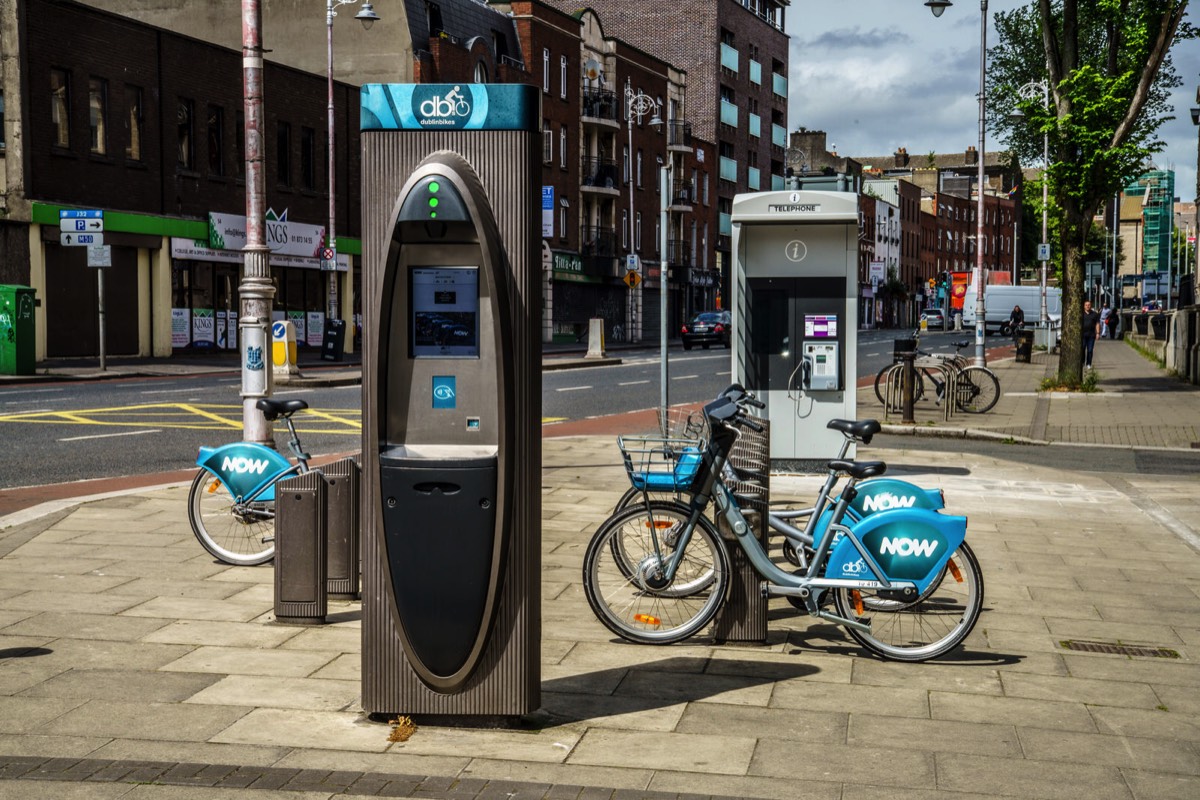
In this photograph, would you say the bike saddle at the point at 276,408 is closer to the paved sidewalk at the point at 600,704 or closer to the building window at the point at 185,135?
the paved sidewalk at the point at 600,704

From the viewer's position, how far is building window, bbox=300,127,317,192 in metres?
45.4

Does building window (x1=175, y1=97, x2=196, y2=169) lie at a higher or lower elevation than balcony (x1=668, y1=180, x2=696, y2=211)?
lower

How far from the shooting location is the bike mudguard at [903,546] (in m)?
6.45

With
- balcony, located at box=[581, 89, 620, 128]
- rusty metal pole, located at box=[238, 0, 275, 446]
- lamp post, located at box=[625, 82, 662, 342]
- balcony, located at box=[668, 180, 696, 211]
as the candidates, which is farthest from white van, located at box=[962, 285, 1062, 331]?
rusty metal pole, located at box=[238, 0, 275, 446]

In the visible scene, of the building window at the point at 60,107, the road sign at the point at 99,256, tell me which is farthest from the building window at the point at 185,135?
the road sign at the point at 99,256

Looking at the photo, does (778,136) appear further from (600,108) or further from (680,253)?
(600,108)

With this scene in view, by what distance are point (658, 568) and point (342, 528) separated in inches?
76.4

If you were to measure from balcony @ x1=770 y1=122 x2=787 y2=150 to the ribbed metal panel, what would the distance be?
296 ft

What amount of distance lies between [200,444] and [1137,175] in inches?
739

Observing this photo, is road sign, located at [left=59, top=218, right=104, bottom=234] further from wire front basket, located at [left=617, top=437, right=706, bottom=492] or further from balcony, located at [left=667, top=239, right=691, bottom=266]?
balcony, located at [left=667, top=239, right=691, bottom=266]

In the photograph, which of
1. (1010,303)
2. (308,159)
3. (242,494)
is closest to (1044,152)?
(1010,303)

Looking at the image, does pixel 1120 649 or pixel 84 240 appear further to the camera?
pixel 84 240

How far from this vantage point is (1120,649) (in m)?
6.86

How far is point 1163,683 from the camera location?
6215 mm
